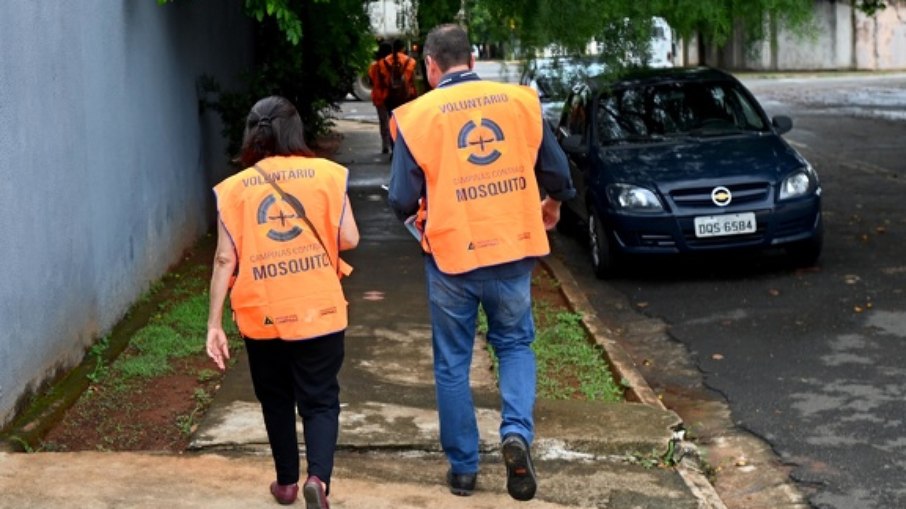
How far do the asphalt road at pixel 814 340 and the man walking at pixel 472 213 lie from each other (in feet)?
5.25

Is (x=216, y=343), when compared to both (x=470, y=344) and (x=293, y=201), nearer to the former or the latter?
(x=293, y=201)

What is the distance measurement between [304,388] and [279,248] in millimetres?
542

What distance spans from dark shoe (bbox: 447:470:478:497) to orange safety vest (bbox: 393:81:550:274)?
0.89 m

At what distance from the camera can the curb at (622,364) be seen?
657 centimetres

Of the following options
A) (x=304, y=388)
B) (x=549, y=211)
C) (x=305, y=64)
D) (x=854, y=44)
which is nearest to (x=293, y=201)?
(x=304, y=388)

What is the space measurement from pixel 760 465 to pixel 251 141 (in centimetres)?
308

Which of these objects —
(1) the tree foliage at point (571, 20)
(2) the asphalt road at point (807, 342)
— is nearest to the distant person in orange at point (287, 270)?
(2) the asphalt road at point (807, 342)

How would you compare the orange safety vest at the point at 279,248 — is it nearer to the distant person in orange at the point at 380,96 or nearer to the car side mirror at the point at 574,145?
the car side mirror at the point at 574,145

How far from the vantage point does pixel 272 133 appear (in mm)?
5609

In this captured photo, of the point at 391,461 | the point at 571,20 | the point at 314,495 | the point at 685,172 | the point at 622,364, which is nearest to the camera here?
the point at 314,495

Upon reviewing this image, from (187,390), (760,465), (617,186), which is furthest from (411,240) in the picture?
(760,465)

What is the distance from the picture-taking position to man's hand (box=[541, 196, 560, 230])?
20.5ft

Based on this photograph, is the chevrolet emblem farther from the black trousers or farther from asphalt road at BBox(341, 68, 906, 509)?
the black trousers

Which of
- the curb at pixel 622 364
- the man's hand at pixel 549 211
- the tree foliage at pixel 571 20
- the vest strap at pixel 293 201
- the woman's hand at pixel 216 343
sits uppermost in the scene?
the tree foliage at pixel 571 20
